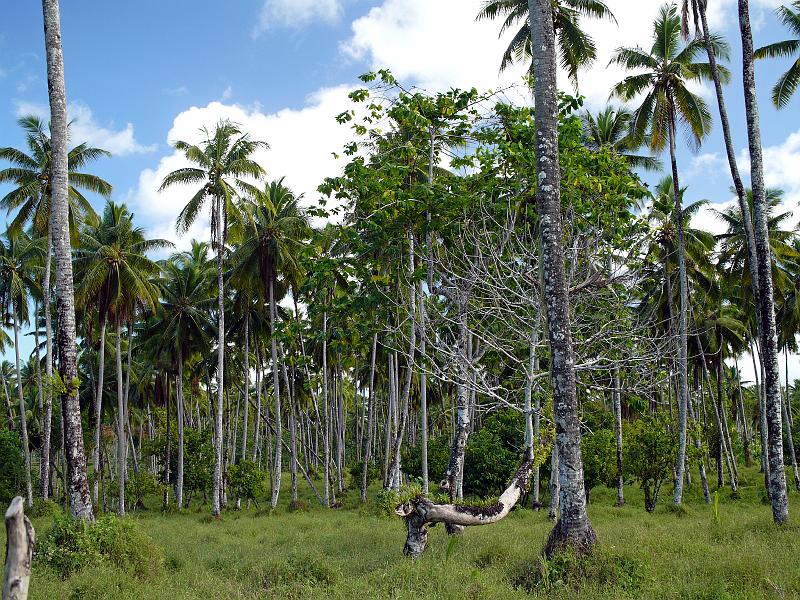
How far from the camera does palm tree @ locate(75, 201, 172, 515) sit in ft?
81.8

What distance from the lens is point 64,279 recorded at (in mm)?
12773

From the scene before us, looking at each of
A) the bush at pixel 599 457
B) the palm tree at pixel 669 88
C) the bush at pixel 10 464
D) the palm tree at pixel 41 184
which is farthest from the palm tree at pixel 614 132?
the bush at pixel 10 464

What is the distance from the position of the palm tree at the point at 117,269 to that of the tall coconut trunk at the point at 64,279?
1180 cm

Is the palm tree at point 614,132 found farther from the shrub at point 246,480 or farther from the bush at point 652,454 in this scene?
the shrub at point 246,480

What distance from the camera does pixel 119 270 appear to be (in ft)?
82.8

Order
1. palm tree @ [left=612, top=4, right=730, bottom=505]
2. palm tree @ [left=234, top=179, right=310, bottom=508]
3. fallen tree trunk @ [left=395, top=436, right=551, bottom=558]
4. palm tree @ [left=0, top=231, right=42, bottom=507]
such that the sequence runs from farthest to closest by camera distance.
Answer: palm tree @ [left=0, top=231, right=42, bottom=507] → palm tree @ [left=234, top=179, right=310, bottom=508] → palm tree @ [left=612, top=4, right=730, bottom=505] → fallen tree trunk @ [left=395, top=436, right=551, bottom=558]

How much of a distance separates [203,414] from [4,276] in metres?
→ 30.6

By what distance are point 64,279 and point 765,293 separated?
15018mm

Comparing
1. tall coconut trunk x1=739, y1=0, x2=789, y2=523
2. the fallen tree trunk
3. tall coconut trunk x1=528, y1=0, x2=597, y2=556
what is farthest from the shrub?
tall coconut trunk x1=528, y1=0, x2=597, y2=556

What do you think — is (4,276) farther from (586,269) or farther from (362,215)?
(586,269)

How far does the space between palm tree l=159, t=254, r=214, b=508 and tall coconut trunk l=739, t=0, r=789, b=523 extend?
24430 mm

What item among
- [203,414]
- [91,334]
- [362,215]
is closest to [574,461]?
[362,215]

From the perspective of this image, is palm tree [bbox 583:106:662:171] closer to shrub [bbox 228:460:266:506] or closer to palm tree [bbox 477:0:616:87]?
palm tree [bbox 477:0:616:87]

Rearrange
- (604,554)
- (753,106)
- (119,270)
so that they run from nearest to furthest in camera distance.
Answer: (604,554)
(753,106)
(119,270)
